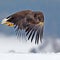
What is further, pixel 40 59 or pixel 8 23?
pixel 8 23

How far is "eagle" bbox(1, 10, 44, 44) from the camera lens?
278 cm

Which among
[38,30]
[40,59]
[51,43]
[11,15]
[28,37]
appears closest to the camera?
[40,59]

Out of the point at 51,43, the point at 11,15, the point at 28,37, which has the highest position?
the point at 11,15

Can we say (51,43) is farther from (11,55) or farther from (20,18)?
(11,55)

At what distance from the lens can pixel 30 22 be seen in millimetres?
2830

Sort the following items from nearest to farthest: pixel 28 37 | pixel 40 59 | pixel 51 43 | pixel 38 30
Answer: pixel 40 59 → pixel 28 37 → pixel 38 30 → pixel 51 43

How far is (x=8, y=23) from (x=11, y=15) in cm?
19

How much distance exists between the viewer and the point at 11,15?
9.95 ft

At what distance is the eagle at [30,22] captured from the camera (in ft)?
9.11

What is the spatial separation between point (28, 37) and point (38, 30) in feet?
0.70

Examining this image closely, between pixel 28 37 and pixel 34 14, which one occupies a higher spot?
pixel 34 14

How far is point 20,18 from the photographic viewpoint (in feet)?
9.62

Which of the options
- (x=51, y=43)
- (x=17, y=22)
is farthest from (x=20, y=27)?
(x=51, y=43)

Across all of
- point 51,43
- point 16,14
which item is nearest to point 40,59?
point 16,14
